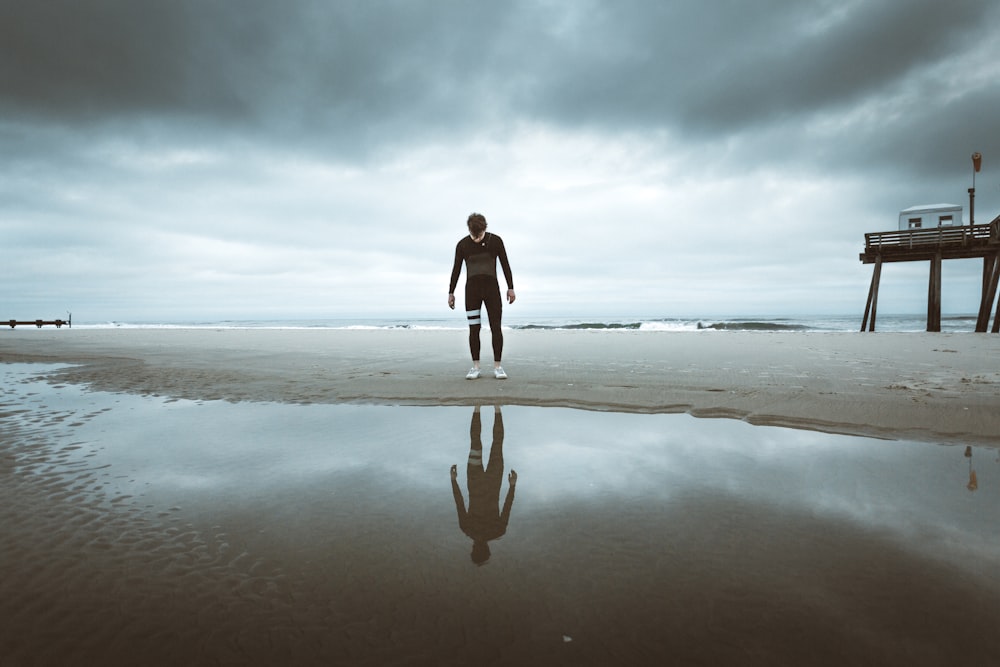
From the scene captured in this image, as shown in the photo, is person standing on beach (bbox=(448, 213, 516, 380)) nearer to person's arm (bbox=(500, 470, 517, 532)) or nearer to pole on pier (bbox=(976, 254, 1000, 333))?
person's arm (bbox=(500, 470, 517, 532))

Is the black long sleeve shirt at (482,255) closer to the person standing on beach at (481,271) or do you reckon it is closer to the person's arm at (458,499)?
the person standing on beach at (481,271)

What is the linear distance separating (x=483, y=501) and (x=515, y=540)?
409 millimetres

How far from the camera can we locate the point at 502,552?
165 cm

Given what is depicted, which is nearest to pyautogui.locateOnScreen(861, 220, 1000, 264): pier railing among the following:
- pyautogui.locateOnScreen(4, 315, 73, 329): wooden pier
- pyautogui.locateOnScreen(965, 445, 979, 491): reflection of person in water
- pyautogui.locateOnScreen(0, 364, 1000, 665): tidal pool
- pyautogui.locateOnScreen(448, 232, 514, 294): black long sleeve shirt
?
pyautogui.locateOnScreen(448, 232, 514, 294): black long sleeve shirt

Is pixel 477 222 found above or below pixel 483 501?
above

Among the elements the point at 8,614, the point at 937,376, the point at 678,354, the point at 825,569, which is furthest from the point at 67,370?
the point at 937,376

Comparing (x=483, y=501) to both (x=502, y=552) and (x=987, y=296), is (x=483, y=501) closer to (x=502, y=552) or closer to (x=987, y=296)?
(x=502, y=552)

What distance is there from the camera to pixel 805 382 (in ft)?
17.2

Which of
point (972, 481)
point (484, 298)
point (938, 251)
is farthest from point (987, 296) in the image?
point (972, 481)

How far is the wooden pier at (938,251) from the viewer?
20.1 meters

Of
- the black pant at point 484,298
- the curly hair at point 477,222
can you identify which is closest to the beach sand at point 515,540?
the black pant at point 484,298

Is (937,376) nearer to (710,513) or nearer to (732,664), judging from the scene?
(710,513)

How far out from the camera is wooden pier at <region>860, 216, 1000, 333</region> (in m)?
20.1

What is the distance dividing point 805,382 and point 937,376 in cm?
187
